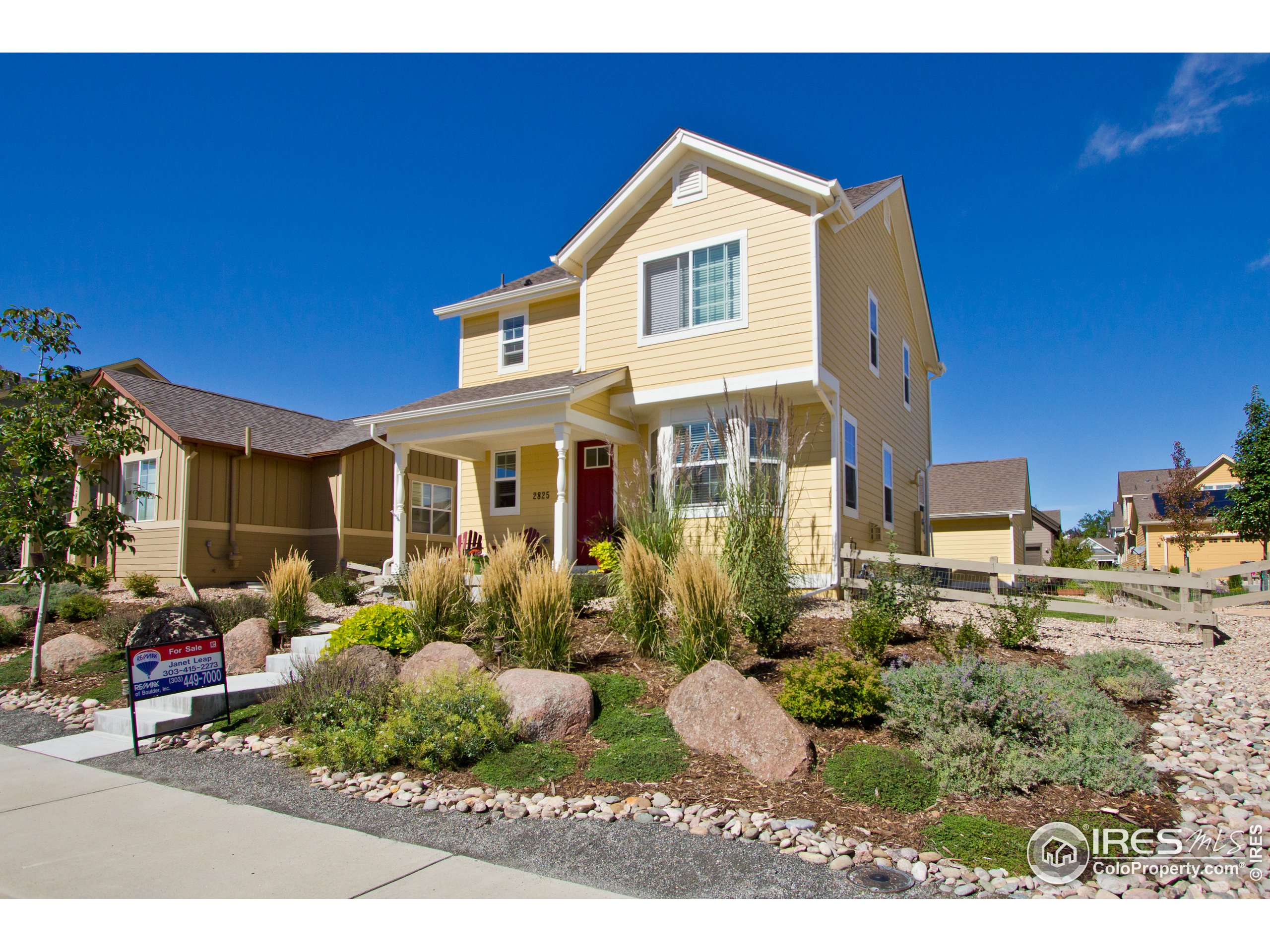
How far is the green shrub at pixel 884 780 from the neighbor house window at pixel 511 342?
37.0ft

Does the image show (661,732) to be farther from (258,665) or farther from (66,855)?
(258,665)

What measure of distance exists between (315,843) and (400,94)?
→ 22.3 ft

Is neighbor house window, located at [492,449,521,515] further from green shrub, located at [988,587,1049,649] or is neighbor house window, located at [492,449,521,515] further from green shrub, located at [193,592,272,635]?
green shrub, located at [988,587,1049,649]

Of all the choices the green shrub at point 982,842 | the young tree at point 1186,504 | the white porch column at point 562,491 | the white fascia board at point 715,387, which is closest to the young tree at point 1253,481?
the young tree at point 1186,504

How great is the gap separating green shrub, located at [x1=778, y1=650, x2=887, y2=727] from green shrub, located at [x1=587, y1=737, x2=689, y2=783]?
36.0 inches

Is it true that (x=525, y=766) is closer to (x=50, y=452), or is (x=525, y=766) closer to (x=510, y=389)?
(x=50, y=452)

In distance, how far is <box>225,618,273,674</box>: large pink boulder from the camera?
8.85 metres

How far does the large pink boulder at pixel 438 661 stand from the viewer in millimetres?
6703

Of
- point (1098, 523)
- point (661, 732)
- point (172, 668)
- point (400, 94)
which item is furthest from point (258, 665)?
point (1098, 523)

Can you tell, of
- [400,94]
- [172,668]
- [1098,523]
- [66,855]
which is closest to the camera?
[66,855]

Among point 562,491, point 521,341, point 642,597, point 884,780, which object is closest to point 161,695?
point 642,597

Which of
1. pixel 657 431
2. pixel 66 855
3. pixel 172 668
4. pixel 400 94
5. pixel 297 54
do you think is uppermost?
pixel 400 94

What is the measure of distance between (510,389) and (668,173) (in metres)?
4.37

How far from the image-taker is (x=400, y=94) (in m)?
7.76
